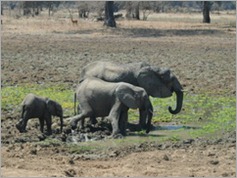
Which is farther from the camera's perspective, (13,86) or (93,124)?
(13,86)

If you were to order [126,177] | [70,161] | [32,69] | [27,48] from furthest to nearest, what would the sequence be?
[27,48], [32,69], [70,161], [126,177]

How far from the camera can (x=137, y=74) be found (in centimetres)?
1346

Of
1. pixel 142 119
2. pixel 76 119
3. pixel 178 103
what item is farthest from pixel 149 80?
pixel 76 119

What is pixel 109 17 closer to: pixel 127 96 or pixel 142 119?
pixel 142 119

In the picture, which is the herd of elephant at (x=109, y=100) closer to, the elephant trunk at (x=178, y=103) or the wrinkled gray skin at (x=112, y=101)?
the wrinkled gray skin at (x=112, y=101)

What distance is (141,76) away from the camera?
1345 centimetres

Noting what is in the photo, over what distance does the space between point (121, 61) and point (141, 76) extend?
10804 mm

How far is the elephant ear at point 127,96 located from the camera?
12.0 meters

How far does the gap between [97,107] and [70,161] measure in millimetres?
2804

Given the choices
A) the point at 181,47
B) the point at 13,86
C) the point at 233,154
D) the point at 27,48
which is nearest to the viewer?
the point at 233,154

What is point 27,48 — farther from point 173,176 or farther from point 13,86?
point 173,176

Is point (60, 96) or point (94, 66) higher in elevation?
point (94, 66)

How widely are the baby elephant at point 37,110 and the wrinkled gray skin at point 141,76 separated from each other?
1.79 metres

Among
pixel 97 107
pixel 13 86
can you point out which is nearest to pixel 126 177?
pixel 97 107
